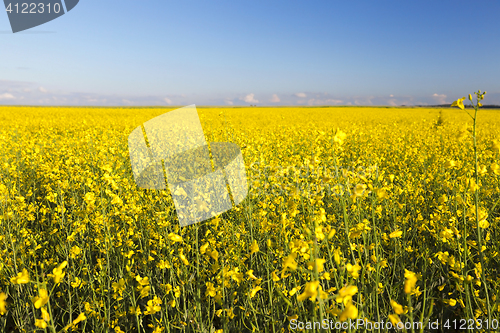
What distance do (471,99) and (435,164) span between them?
3.72 m

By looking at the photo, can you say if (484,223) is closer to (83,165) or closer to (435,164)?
(435,164)

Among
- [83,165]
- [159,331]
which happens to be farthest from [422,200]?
[83,165]

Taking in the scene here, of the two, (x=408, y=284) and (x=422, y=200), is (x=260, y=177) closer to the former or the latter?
(x=422, y=200)

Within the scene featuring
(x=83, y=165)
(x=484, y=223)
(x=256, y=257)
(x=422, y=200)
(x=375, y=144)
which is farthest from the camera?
(x=375, y=144)

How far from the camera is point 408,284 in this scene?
82 cm

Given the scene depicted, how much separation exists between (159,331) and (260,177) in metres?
1.98

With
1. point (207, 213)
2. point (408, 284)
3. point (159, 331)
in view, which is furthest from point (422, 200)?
point (159, 331)

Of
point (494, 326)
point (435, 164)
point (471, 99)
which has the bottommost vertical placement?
point (494, 326)

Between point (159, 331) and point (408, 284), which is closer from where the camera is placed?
point (408, 284)

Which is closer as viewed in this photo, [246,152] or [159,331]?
[159,331]

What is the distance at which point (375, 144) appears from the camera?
6785mm

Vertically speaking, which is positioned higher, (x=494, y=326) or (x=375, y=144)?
(x=375, y=144)

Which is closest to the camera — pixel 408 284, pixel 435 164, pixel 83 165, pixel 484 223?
pixel 408 284

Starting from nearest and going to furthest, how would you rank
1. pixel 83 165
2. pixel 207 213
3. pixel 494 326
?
pixel 494 326
pixel 207 213
pixel 83 165
